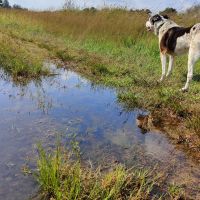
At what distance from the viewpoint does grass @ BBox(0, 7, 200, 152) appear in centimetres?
725

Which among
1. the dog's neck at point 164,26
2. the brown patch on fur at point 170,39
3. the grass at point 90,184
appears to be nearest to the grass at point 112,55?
the brown patch on fur at point 170,39

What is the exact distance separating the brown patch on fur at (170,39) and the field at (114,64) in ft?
2.32

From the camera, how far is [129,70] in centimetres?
970

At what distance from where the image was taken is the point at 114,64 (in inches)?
415

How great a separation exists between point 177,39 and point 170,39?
0.85 ft

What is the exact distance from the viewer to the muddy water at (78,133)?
443 centimetres

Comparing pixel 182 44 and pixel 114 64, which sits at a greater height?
pixel 182 44

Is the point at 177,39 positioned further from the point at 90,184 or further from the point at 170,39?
the point at 90,184

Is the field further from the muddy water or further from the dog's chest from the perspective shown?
the dog's chest

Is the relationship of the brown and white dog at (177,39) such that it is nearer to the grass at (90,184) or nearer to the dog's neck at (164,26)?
the dog's neck at (164,26)

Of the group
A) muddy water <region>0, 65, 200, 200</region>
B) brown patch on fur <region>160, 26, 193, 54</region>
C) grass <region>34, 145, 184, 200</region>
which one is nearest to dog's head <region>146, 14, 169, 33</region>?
brown patch on fur <region>160, 26, 193, 54</region>

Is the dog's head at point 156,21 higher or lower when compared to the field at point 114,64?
higher

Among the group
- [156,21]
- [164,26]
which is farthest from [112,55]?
[164,26]

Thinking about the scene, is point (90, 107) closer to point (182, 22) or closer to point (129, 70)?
point (129, 70)
